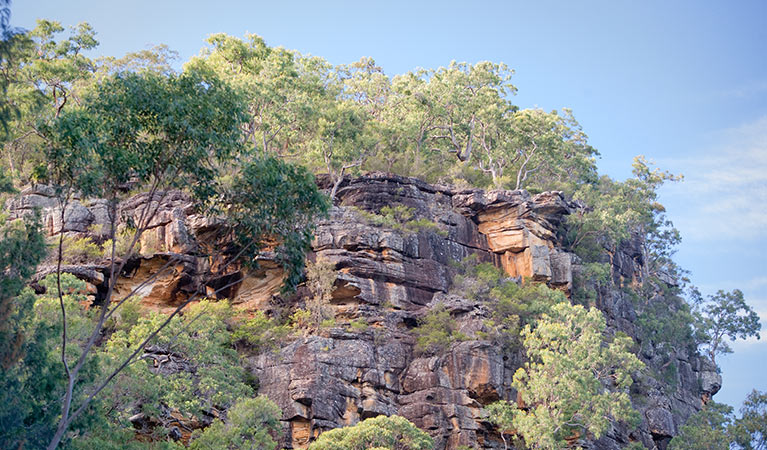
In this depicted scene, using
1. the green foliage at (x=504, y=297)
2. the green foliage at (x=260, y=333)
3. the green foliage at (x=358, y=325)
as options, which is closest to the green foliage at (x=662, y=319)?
the green foliage at (x=504, y=297)

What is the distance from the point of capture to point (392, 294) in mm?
37938

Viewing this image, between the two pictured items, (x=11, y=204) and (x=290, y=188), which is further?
(x=11, y=204)

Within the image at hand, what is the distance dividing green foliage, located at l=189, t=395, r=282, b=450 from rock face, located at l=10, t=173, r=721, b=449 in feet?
11.3

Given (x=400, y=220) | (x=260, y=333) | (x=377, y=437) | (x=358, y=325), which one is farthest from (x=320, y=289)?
(x=377, y=437)

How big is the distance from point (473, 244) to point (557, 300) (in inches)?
227

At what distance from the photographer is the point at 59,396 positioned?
22062 millimetres

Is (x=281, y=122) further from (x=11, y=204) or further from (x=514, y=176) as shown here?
(x=514, y=176)

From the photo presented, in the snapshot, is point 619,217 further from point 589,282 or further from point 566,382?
point 566,382

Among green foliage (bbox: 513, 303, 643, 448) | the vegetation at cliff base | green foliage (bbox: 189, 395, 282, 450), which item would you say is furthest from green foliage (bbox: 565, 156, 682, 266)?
green foliage (bbox: 189, 395, 282, 450)

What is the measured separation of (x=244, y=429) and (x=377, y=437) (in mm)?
4427

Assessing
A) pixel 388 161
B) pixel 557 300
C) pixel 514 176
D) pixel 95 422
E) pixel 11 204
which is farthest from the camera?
pixel 514 176

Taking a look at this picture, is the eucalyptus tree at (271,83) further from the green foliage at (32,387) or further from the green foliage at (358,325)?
the green foliage at (32,387)

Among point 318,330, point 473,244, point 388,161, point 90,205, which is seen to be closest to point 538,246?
point 473,244

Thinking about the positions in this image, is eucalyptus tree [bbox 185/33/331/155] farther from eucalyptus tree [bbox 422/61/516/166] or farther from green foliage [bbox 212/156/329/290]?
green foliage [bbox 212/156/329/290]
